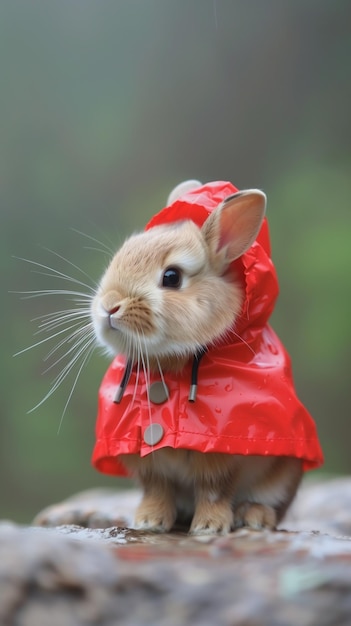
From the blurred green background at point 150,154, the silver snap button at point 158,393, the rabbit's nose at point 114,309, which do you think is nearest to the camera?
the rabbit's nose at point 114,309

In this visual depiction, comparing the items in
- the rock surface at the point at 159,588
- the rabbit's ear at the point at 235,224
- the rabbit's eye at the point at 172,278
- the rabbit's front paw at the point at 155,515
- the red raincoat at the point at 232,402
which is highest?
the rabbit's ear at the point at 235,224

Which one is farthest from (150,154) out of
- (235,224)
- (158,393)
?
(158,393)

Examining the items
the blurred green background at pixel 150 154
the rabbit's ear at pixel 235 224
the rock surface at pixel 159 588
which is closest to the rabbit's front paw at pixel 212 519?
the rock surface at pixel 159 588

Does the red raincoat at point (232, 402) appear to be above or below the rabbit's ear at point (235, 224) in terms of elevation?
below

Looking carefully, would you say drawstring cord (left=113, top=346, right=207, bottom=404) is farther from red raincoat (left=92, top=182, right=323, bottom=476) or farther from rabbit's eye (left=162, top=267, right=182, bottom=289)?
rabbit's eye (left=162, top=267, right=182, bottom=289)

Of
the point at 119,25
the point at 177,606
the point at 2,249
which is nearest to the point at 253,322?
the point at 177,606

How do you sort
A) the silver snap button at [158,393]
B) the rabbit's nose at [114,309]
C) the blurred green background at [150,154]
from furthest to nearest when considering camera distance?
the blurred green background at [150,154]
the silver snap button at [158,393]
the rabbit's nose at [114,309]

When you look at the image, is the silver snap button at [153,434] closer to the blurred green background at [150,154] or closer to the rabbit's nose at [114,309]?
the rabbit's nose at [114,309]

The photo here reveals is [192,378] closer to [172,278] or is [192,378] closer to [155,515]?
[172,278]
